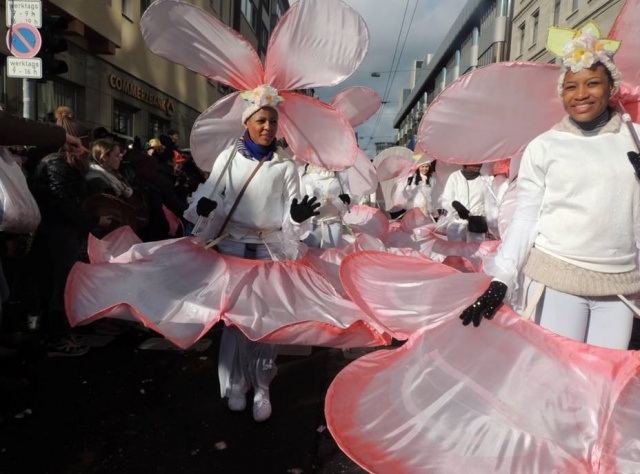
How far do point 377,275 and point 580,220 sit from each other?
3.87 feet

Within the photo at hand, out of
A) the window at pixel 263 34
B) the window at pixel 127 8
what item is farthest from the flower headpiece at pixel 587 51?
the window at pixel 263 34

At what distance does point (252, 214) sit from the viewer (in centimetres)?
330

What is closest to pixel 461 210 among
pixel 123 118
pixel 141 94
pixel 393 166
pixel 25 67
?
pixel 393 166

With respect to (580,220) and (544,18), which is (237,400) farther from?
(544,18)

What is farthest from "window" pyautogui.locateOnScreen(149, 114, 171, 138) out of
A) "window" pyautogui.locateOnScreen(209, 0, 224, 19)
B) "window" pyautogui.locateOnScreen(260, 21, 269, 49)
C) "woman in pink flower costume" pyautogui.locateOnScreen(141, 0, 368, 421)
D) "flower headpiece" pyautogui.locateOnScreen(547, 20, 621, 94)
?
"window" pyautogui.locateOnScreen(260, 21, 269, 49)

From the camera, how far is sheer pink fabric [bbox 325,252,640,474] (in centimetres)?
185

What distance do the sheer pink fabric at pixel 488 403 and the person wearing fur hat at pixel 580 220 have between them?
157mm

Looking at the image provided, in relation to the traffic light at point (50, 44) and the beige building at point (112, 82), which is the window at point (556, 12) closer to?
the beige building at point (112, 82)

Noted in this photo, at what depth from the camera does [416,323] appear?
255cm

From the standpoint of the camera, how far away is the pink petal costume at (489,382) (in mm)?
1866

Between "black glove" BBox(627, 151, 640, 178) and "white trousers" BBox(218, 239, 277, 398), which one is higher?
"black glove" BBox(627, 151, 640, 178)

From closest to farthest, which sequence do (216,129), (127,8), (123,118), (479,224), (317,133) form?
1. (216,129)
2. (317,133)
3. (479,224)
4. (127,8)
5. (123,118)

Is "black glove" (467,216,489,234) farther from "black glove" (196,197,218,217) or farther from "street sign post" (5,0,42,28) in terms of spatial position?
"street sign post" (5,0,42,28)

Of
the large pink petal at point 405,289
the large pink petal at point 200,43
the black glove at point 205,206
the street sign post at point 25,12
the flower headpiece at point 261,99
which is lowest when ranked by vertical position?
the large pink petal at point 405,289
